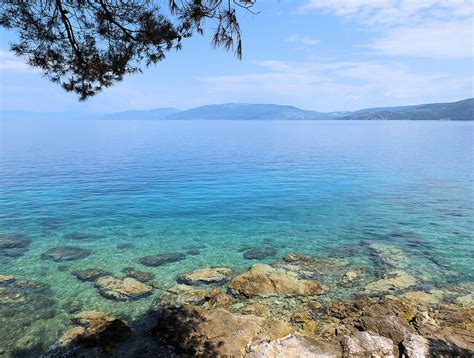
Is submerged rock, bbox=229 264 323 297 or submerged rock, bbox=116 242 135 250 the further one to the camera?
submerged rock, bbox=116 242 135 250

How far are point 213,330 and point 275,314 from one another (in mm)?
3267

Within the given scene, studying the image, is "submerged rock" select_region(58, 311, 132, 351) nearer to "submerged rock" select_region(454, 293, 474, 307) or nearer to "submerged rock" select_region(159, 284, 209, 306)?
"submerged rock" select_region(159, 284, 209, 306)

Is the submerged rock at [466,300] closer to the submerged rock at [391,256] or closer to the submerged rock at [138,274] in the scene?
the submerged rock at [391,256]

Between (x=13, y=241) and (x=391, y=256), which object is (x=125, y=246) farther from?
(x=391, y=256)

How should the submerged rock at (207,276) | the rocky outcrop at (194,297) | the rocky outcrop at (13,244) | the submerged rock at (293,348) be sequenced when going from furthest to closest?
the rocky outcrop at (13,244), the submerged rock at (207,276), the rocky outcrop at (194,297), the submerged rock at (293,348)

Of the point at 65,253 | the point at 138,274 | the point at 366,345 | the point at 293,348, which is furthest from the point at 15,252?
the point at 366,345

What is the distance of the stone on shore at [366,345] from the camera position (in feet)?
38.3

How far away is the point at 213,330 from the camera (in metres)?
13.1

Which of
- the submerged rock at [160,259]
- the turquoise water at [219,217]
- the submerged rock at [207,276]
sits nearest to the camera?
the submerged rock at [207,276]

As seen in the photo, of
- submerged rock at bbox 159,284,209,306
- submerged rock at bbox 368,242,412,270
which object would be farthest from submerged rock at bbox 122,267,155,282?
submerged rock at bbox 368,242,412,270

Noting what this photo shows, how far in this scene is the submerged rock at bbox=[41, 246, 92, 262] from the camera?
2184cm

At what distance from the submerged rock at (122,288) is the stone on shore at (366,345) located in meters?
9.98

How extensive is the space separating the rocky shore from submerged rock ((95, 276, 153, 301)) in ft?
0.17

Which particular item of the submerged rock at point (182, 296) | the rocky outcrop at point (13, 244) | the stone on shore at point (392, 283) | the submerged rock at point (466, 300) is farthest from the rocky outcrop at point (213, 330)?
the rocky outcrop at point (13, 244)
